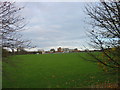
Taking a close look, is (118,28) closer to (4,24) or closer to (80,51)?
(80,51)

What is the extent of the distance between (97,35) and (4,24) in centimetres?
337

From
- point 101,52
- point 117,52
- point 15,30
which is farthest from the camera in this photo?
point 101,52

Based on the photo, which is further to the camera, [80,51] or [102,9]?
[80,51]

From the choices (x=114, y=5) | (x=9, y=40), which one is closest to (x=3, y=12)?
(x=9, y=40)

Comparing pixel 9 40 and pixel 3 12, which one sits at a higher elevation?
pixel 3 12

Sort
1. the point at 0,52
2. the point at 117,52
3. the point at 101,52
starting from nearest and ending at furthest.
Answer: the point at 0,52, the point at 117,52, the point at 101,52

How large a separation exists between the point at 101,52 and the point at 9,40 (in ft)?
11.3

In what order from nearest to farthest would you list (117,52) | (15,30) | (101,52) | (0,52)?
1. (0,52)
2. (15,30)
3. (117,52)
4. (101,52)

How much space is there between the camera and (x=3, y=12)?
5441mm

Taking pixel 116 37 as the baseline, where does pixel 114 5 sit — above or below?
above

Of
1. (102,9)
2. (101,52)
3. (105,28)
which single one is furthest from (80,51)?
Answer: (102,9)

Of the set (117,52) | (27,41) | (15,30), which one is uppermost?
(15,30)

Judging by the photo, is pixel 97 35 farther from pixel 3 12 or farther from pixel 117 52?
pixel 3 12

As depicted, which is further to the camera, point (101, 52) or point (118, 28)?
point (101, 52)
